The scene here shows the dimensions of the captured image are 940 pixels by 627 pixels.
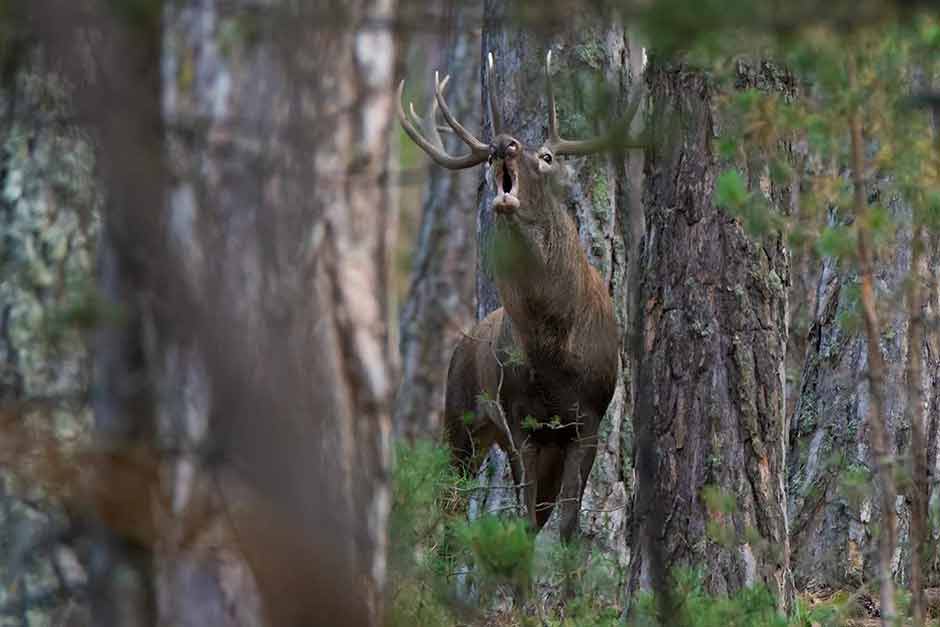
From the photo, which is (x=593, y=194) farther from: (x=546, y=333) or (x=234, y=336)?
(x=234, y=336)

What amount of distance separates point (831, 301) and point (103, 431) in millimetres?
7215

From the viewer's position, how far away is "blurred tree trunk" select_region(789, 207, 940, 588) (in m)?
9.66

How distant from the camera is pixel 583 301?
1011 cm

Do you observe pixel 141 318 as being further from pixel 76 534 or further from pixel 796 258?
pixel 796 258

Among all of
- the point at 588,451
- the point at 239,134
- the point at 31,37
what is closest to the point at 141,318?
the point at 239,134

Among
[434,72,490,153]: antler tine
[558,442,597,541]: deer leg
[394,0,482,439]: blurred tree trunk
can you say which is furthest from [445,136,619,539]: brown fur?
[394,0,482,439]: blurred tree trunk

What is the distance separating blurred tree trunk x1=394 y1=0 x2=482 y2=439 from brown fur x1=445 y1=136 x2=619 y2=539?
376 inches

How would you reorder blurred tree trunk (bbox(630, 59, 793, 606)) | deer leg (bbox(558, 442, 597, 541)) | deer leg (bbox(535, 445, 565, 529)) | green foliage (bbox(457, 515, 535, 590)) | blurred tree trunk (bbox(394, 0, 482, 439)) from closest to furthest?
green foliage (bbox(457, 515, 535, 590)) → blurred tree trunk (bbox(630, 59, 793, 606)) → deer leg (bbox(558, 442, 597, 541)) → deer leg (bbox(535, 445, 565, 529)) → blurred tree trunk (bbox(394, 0, 482, 439))

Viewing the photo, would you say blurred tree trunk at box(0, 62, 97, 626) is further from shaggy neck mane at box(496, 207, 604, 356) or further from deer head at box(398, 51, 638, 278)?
shaggy neck mane at box(496, 207, 604, 356)

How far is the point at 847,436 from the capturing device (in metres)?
9.98

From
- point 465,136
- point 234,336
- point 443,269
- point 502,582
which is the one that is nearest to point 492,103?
point 465,136

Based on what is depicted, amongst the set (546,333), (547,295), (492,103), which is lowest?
(546,333)

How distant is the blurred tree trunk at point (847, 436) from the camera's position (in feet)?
31.7

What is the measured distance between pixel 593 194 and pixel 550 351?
1.41m
